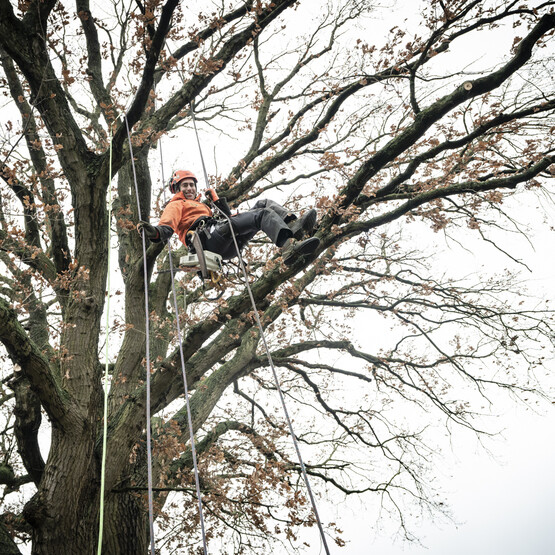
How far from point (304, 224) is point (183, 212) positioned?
1484mm

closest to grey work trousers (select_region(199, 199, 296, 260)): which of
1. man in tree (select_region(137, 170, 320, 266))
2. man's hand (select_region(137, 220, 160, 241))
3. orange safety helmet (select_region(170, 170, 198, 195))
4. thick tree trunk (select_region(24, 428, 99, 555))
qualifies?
man in tree (select_region(137, 170, 320, 266))

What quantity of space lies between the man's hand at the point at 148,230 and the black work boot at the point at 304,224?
1.17 meters

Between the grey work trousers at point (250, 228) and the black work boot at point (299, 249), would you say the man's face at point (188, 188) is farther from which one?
the black work boot at point (299, 249)

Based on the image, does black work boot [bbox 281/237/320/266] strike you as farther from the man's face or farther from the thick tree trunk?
the thick tree trunk

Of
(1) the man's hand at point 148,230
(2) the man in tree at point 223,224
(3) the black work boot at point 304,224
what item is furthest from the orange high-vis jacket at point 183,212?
(3) the black work boot at point 304,224

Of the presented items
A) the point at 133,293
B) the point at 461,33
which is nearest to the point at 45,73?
the point at 133,293

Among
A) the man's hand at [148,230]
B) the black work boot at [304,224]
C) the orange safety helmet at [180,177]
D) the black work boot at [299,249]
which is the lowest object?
the black work boot at [299,249]

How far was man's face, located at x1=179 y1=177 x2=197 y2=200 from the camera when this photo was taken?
16.0 feet

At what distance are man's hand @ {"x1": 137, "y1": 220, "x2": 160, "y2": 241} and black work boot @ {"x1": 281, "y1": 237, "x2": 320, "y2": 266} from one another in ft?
3.72

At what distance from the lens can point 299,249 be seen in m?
3.71

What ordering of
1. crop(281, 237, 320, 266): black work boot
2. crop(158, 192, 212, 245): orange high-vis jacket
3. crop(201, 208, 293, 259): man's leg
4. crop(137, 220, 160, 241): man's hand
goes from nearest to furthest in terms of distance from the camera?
crop(281, 237, 320, 266): black work boot → crop(137, 220, 160, 241): man's hand → crop(201, 208, 293, 259): man's leg → crop(158, 192, 212, 245): orange high-vis jacket

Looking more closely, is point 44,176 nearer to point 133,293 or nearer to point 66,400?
point 133,293

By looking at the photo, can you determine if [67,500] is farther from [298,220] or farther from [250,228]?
[298,220]

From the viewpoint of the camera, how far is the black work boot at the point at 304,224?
3.83 meters
